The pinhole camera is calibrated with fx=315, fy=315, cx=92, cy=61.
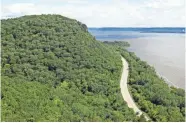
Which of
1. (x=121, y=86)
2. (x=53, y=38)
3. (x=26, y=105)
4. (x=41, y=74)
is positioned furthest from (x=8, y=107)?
(x=53, y=38)

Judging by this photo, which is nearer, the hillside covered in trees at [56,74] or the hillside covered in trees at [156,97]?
the hillside covered in trees at [56,74]

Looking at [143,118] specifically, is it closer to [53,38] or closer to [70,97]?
[70,97]

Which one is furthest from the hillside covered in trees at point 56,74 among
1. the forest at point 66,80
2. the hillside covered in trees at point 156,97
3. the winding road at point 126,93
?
the hillside covered in trees at point 156,97

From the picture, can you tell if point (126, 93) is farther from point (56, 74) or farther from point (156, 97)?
point (56, 74)

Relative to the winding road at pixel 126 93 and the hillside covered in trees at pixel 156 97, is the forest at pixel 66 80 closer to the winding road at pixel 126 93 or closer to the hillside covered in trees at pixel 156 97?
the hillside covered in trees at pixel 156 97

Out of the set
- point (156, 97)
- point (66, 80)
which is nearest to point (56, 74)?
point (66, 80)

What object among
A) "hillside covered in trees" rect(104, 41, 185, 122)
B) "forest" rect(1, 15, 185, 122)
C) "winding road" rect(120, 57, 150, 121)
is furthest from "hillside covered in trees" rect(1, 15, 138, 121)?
"hillside covered in trees" rect(104, 41, 185, 122)
